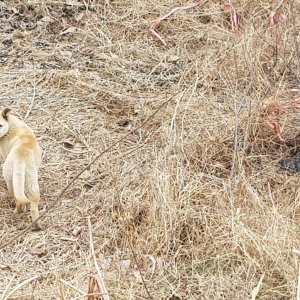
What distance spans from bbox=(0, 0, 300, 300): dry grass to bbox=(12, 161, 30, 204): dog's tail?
246mm

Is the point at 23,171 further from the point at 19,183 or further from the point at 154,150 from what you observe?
the point at 154,150

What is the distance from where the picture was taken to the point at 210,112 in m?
4.98

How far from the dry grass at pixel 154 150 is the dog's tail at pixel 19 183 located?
0.25 meters

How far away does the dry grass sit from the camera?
3.69 metres

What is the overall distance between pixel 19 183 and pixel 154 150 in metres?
1.03

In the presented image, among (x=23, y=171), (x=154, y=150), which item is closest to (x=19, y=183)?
(x=23, y=171)

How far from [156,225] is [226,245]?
0.39 m

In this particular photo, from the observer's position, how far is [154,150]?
4637mm

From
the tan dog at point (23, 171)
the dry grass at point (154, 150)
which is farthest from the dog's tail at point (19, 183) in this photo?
the dry grass at point (154, 150)

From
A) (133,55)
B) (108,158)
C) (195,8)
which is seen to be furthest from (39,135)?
(195,8)

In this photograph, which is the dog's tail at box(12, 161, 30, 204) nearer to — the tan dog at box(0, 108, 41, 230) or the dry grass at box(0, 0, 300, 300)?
the tan dog at box(0, 108, 41, 230)

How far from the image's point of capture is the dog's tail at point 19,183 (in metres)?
3.88

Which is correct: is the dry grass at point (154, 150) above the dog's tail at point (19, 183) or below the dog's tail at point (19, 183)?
below

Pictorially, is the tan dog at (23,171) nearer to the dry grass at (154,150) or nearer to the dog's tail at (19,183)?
Answer: the dog's tail at (19,183)
